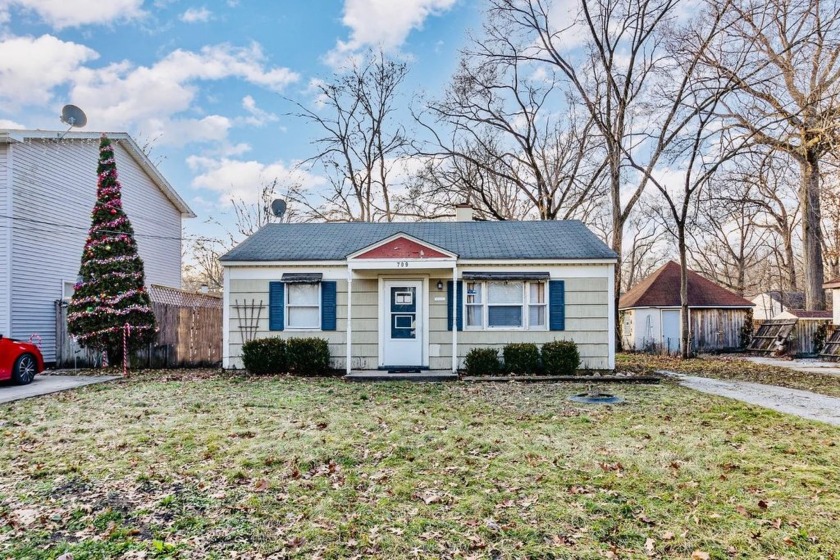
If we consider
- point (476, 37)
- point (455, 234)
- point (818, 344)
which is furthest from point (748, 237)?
point (455, 234)

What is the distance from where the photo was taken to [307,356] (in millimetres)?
12055

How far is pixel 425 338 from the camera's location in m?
12.5

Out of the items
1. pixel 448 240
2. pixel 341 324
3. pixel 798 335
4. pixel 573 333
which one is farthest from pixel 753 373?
pixel 341 324

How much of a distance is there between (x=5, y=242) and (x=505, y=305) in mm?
12670

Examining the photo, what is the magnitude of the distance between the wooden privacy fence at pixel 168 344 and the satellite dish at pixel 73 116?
16.5 ft

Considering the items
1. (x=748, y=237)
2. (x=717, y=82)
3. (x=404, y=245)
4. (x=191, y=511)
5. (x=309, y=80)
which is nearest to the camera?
(x=191, y=511)

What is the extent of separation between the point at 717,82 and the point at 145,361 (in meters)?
18.9

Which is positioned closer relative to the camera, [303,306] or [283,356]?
[283,356]

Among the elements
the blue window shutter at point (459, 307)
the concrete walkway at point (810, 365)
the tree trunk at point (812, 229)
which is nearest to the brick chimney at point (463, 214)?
the blue window shutter at point (459, 307)

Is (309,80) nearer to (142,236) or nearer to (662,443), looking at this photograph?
(142,236)

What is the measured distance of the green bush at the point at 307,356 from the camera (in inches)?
475

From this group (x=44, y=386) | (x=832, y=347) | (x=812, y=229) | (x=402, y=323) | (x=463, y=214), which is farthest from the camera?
(x=812, y=229)

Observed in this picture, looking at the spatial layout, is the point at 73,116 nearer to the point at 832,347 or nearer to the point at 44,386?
the point at 44,386

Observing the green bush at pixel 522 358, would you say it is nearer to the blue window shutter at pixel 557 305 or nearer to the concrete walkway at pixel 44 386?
the blue window shutter at pixel 557 305
